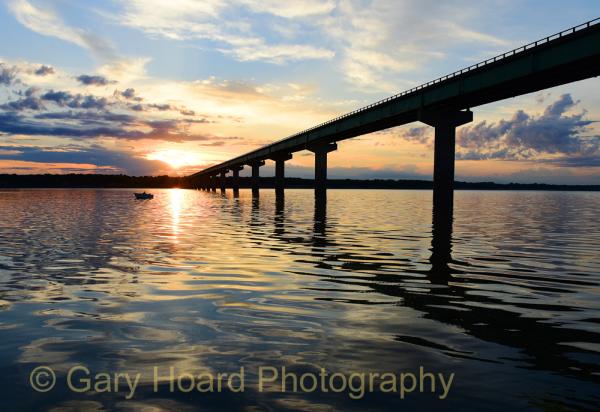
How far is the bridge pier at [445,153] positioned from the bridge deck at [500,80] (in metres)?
1.27

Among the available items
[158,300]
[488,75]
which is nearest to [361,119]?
[488,75]

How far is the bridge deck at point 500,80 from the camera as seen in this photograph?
4016 centimetres

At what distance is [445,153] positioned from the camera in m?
59.6

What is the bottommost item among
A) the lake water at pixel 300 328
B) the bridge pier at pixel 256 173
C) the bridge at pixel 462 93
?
the lake water at pixel 300 328

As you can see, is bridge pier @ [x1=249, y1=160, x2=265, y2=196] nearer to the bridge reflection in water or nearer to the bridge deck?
the bridge deck

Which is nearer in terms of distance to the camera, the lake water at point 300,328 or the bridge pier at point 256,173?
the lake water at point 300,328

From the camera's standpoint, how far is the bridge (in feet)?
134

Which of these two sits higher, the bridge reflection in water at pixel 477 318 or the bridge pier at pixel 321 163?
the bridge pier at pixel 321 163

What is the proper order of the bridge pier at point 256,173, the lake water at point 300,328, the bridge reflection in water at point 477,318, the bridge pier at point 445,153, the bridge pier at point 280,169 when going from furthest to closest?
the bridge pier at point 256,173 < the bridge pier at point 280,169 < the bridge pier at point 445,153 < the bridge reflection in water at point 477,318 < the lake water at point 300,328

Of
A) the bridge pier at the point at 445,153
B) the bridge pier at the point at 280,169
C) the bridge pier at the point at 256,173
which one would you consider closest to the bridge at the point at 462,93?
the bridge pier at the point at 445,153

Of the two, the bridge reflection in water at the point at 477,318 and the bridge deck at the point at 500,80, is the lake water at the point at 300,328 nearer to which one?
the bridge reflection in water at the point at 477,318

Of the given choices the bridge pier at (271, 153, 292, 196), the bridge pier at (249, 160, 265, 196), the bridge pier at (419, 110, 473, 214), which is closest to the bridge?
the bridge pier at (419, 110, 473, 214)

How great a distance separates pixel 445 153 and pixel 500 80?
12795mm

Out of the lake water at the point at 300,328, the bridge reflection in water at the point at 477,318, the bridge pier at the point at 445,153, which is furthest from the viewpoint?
the bridge pier at the point at 445,153
